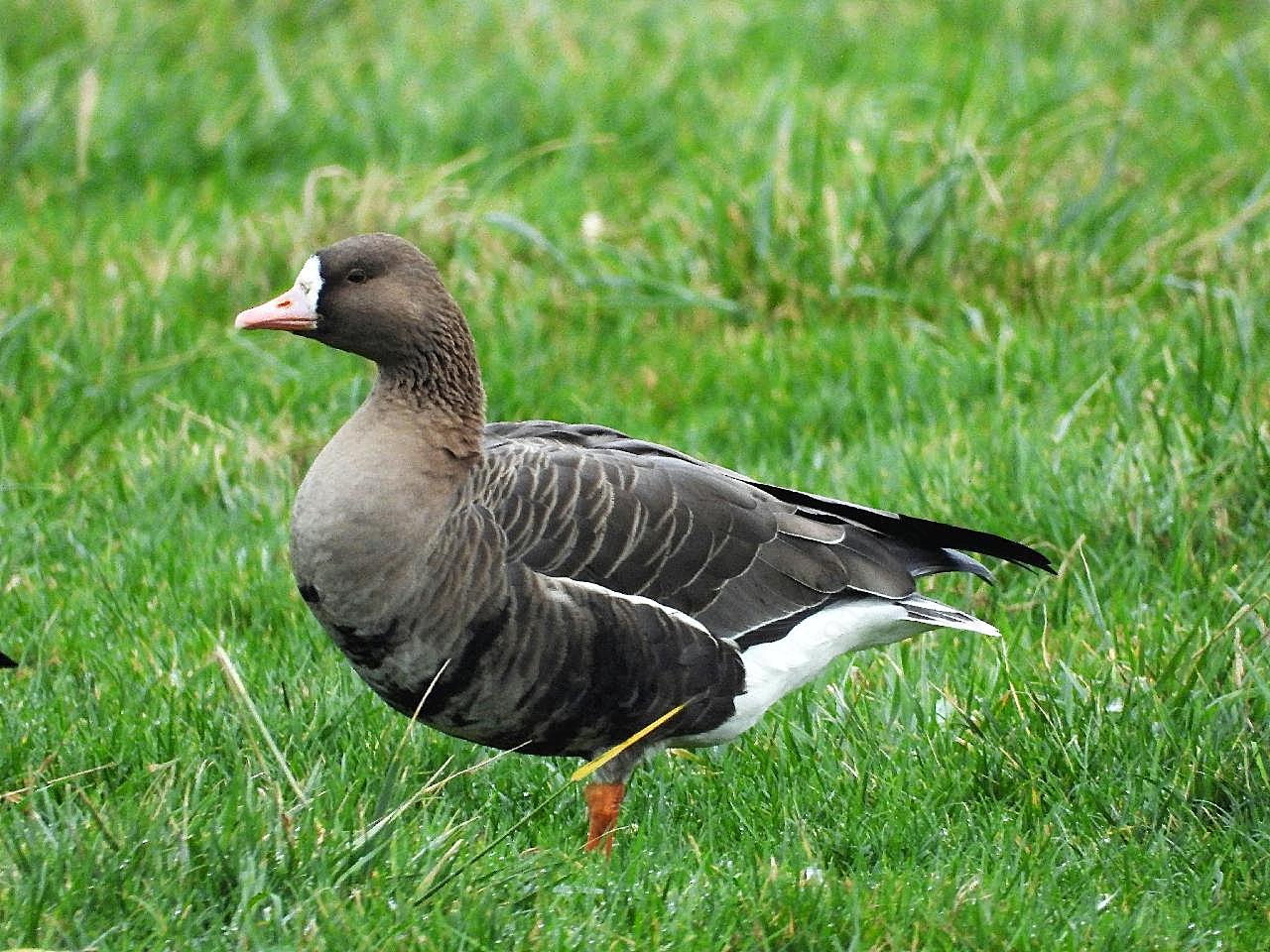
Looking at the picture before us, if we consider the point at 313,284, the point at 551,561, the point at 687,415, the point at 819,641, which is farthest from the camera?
the point at 687,415

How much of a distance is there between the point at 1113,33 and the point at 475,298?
4205mm

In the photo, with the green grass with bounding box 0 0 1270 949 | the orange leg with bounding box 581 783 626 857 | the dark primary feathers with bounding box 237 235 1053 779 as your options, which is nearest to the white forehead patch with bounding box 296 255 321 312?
the dark primary feathers with bounding box 237 235 1053 779

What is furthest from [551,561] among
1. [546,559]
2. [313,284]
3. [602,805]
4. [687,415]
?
[687,415]

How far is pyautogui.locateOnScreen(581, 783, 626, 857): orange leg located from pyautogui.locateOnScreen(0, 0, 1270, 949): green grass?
0.25 feet

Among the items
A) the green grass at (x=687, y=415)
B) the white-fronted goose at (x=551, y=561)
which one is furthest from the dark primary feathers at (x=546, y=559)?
the green grass at (x=687, y=415)

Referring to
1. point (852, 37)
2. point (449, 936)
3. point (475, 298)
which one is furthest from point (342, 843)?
point (852, 37)

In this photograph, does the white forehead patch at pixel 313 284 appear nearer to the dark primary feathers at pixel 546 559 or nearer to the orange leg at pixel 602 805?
the dark primary feathers at pixel 546 559

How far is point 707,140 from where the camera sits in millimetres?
8000

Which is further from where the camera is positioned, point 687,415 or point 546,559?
point 687,415

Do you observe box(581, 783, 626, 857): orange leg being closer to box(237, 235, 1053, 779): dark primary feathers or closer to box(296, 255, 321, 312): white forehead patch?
box(237, 235, 1053, 779): dark primary feathers

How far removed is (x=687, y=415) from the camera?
243 inches

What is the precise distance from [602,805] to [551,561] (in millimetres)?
556

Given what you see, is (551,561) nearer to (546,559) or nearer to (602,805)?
(546,559)

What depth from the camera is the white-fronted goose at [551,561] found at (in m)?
3.95
